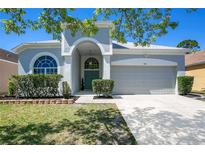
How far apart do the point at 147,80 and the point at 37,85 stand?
9094 millimetres

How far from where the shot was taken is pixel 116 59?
48.2 feet

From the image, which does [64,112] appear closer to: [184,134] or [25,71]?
[184,134]

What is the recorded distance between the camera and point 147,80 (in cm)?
1516

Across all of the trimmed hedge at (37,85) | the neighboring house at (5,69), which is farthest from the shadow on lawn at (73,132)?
the neighboring house at (5,69)

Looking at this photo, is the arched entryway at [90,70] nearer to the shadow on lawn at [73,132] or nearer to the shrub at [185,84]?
the shrub at [185,84]

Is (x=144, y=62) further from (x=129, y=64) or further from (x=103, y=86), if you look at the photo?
(x=103, y=86)

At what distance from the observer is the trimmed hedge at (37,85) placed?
1191cm

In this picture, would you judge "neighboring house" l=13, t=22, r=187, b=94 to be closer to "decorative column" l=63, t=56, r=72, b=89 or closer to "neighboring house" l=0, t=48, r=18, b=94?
"decorative column" l=63, t=56, r=72, b=89

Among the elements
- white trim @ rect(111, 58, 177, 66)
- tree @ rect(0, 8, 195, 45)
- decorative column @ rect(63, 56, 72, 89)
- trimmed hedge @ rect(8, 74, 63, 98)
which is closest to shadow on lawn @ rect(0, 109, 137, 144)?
tree @ rect(0, 8, 195, 45)

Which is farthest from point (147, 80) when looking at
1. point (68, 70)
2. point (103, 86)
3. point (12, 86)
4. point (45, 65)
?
point (12, 86)

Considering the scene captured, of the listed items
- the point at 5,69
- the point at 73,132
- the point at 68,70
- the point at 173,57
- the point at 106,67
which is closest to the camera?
the point at 73,132

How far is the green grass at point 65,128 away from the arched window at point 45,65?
722 centimetres

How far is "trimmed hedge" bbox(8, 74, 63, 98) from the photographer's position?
1191cm
